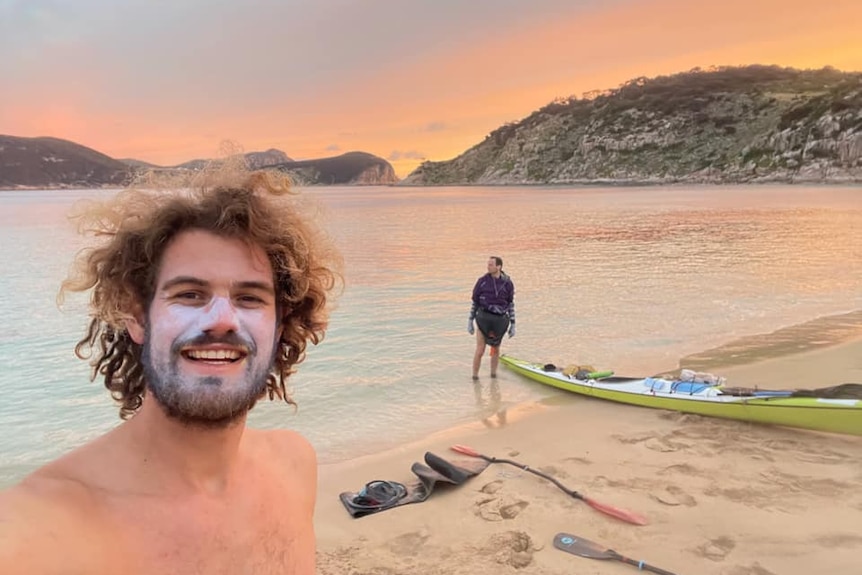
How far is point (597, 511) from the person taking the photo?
6031mm

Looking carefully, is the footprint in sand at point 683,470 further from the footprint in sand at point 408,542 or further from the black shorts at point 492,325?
the black shorts at point 492,325

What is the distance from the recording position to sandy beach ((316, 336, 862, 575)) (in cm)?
523

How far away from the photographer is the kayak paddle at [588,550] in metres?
5.03

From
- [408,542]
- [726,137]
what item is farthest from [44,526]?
[726,137]

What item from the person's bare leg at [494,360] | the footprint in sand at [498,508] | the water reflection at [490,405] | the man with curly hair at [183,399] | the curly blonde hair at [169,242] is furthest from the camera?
the person's bare leg at [494,360]

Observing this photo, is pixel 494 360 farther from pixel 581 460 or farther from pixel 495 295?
pixel 581 460

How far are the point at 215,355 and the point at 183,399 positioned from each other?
173 millimetres

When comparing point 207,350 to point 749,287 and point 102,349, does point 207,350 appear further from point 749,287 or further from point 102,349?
point 749,287

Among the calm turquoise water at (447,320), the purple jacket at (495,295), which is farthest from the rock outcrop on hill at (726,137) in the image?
the purple jacket at (495,295)

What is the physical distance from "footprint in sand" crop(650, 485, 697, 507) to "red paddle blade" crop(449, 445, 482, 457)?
2247 millimetres

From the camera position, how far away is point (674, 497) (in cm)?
623

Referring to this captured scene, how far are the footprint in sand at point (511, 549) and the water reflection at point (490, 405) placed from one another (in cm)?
347

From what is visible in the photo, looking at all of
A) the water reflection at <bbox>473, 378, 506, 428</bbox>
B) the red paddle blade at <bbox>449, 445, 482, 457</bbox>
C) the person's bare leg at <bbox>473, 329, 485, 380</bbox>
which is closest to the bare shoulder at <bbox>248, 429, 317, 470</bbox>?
the red paddle blade at <bbox>449, 445, 482, 457</bbox>

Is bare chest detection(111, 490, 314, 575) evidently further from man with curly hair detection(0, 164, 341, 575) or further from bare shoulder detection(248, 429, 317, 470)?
bare shoulder detection(248, 429, 317, 470)
